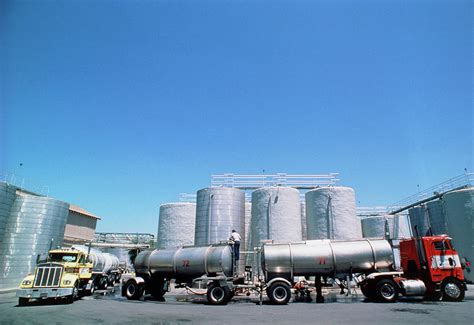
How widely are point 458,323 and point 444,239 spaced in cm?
827

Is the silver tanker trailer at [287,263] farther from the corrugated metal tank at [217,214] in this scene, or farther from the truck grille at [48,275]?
the corrugated metal tank at [217,214]

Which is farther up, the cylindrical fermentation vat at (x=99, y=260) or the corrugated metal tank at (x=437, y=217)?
the corrugated metal tank at (x=437, y=217)

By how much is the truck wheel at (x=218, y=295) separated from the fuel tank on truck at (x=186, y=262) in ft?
3.05

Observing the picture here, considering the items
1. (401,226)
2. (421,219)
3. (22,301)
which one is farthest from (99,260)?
(401,226)

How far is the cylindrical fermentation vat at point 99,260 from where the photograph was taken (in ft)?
73.5

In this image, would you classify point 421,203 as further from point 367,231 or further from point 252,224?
point 252,224

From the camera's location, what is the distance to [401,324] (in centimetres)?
924

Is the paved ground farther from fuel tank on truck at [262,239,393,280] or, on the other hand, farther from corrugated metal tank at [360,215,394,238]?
corrugated metal tank at [360,215,394,238]

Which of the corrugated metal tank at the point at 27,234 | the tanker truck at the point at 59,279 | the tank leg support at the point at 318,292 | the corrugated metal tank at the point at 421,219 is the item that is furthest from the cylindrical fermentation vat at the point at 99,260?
the corrugated metal tank at the point at 421,219

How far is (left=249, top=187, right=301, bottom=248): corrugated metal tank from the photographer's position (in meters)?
24.3

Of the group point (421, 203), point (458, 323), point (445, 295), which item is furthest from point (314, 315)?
point (421, 203)

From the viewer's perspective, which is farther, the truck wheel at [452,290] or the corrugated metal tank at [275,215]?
the corrugated metal tank at [275,215]

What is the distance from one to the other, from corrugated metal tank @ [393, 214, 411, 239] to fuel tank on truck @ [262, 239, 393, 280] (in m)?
22.2

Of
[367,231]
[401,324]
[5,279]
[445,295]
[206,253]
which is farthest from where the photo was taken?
[367,231]
